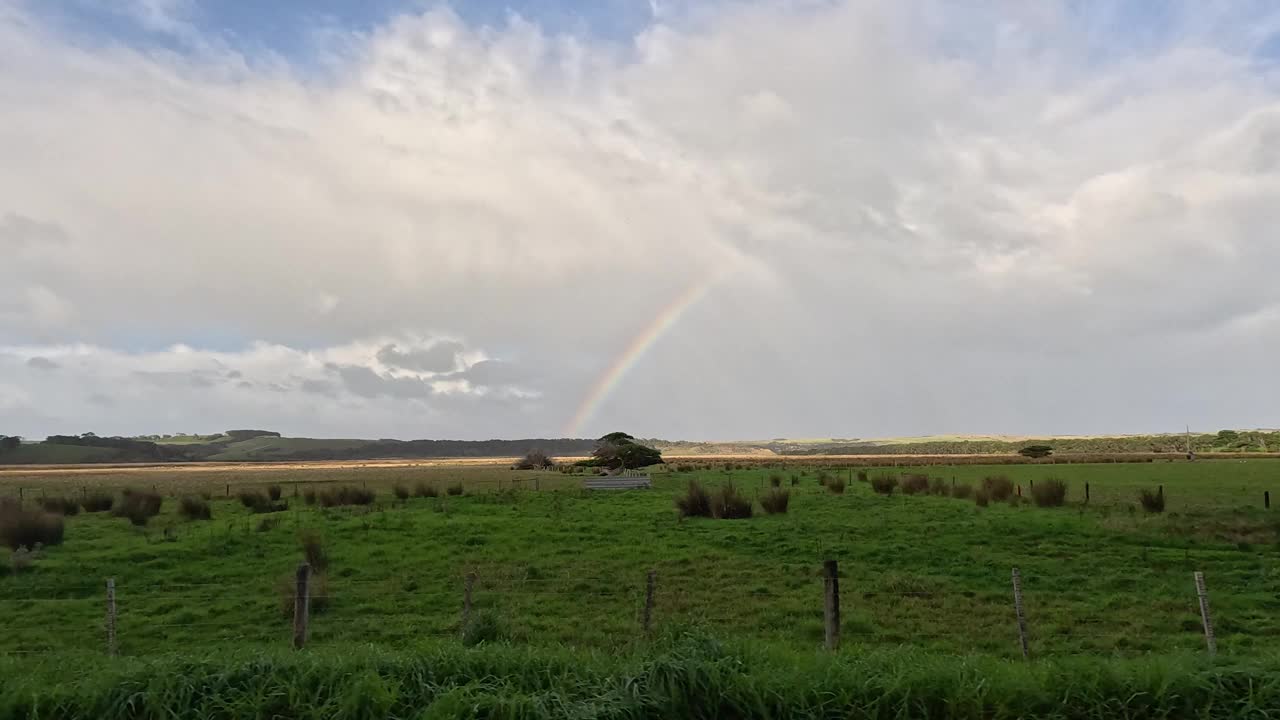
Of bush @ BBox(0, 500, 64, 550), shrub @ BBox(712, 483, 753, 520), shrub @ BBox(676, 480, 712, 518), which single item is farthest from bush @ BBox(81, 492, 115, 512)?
shrub @ BBox(712, 483, 753, 520)

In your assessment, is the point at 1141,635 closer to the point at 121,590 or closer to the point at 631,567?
the point at 631,567

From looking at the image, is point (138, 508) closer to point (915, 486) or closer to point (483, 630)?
point (483, 630)

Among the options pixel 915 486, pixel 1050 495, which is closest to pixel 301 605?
pixel 1050 495

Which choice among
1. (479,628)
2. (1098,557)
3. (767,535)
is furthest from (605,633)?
(1098,557)

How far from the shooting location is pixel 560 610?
1461 cm

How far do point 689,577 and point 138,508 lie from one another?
971 inches

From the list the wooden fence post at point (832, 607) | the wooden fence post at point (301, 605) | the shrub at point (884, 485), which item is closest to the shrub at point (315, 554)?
the wooden fence post at point (301, 605)

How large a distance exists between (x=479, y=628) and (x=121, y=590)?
1121 centimetres

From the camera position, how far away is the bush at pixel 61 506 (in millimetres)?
32194

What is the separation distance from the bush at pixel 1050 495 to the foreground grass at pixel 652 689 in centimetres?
2455

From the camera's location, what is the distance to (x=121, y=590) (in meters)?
17.2

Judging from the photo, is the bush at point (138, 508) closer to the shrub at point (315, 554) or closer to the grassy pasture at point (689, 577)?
the grassy pasture at point (689, 577)

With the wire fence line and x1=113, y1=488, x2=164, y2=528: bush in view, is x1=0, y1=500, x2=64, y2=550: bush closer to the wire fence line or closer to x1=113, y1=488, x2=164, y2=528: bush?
x1=113, y1=488, x2=164, y2=528: bush

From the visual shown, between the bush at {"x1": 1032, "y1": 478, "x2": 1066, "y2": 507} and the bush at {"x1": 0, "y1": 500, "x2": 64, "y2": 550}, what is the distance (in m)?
33.8
